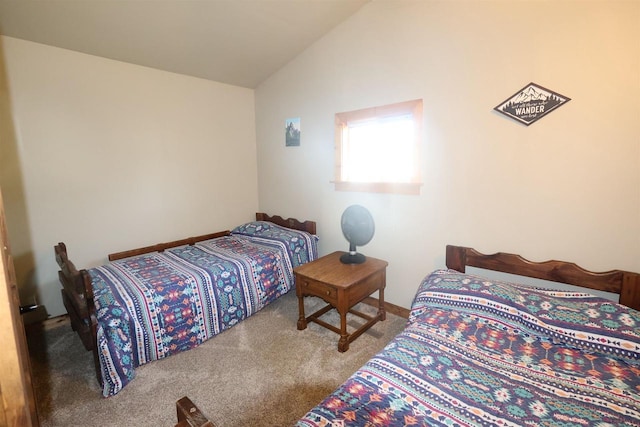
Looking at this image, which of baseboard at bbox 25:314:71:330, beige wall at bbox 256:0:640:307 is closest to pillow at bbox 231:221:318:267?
beige wall at bbox 256:0:640:307

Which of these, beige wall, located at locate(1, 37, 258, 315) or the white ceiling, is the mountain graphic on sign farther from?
beige wall, located at locate(1, 37, 258, 315)

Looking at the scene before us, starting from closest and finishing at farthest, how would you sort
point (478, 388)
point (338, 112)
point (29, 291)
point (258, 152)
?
point (478, 388)
point (29, 291)
point (338, 112)
point (258, 152)

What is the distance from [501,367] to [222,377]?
170 centimetres

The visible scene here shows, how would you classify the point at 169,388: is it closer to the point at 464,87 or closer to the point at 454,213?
the point at 454,213

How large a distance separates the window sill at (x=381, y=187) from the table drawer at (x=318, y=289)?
1025mm

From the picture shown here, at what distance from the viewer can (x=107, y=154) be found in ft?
9.01

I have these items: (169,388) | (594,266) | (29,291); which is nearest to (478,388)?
(594,266)

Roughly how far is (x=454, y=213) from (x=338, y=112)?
148cm

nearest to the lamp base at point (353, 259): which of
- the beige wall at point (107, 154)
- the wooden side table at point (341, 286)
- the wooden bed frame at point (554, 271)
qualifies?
the wooden side table at point (341, 286)

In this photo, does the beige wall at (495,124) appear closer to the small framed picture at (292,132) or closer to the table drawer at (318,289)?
the small framed picture at (292,132)

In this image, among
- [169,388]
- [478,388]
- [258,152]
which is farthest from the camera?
[258,152]

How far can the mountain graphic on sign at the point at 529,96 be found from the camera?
185 cm

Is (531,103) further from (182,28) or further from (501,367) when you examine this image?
(182,28)

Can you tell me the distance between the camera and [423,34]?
7.52 ft
